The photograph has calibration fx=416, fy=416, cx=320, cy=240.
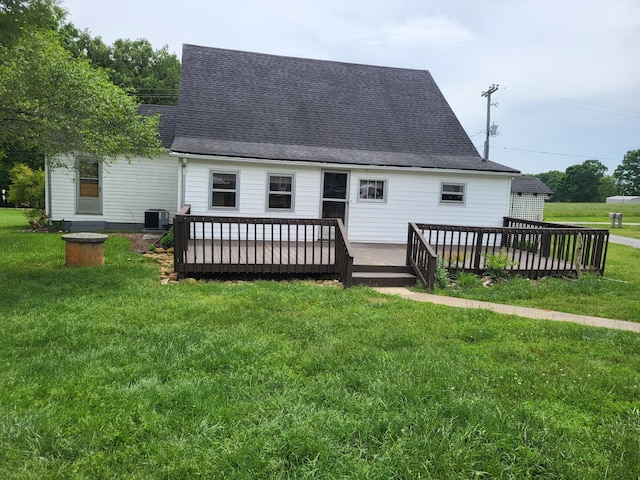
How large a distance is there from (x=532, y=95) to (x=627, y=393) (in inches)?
1422

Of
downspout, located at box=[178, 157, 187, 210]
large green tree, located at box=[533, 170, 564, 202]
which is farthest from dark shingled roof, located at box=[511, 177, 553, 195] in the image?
large green tree, located at box=[533, 170, 564, 202]

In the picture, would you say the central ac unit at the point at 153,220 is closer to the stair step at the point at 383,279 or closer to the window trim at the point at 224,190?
the window trim at the point at 224,190

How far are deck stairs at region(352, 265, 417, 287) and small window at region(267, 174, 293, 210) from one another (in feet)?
13.1

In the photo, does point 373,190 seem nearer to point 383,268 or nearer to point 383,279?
point 383,268

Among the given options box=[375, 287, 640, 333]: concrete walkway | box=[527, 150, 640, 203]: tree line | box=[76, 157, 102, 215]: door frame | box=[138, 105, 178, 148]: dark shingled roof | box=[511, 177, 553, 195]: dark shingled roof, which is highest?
box=[527, 150, 640, 203]: tree line

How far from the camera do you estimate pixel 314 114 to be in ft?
44.4

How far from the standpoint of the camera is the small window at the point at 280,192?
1134 cm

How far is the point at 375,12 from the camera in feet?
46.0

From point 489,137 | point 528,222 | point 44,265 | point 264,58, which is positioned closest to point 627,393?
point 528,222

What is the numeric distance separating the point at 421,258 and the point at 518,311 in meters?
2.20

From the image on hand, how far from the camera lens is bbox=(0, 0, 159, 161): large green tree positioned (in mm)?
6137

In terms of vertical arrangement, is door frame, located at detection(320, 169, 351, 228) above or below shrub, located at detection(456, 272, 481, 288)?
above

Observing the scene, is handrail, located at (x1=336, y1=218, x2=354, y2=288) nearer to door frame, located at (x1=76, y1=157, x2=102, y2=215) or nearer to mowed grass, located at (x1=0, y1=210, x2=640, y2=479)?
mowed grass, located at (x1=0, y1=210, x2=640, y2=479)

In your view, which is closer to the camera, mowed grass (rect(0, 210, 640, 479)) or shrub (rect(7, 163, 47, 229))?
mowed grass (rect(0, 210, 640, 479))
